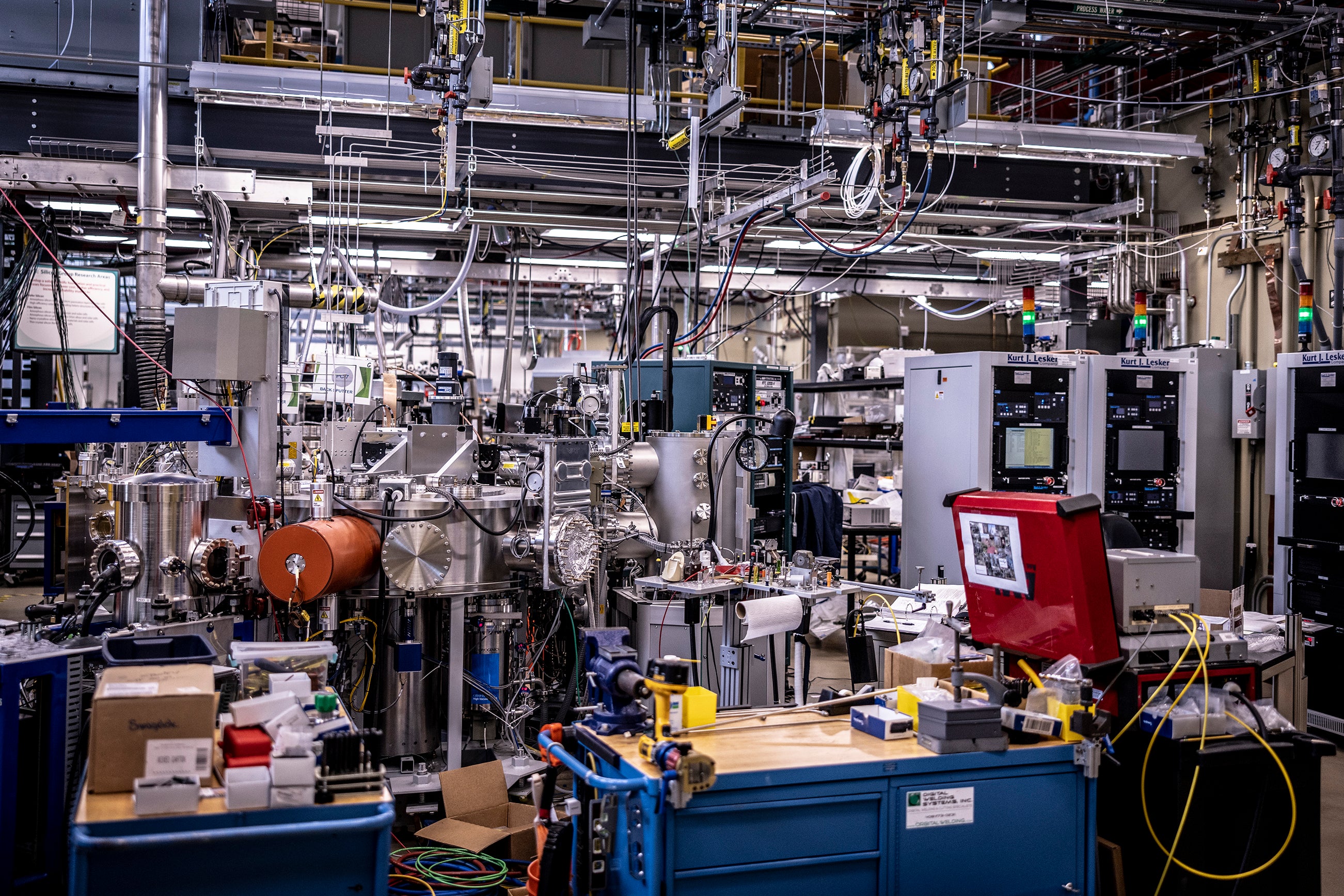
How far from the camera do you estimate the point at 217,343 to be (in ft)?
11.7

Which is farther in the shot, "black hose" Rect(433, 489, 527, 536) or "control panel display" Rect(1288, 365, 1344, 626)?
"control panel display" Rect(1288, 365, 1344, 626)

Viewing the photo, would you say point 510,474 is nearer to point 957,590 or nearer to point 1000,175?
point 957,590

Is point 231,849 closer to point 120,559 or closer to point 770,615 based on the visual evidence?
point 120,559

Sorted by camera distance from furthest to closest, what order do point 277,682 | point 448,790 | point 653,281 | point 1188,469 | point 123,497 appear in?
point 653,281 < point 1188,469 < point 448,790 < point 123,497 < point 277,682

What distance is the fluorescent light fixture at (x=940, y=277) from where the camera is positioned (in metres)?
8.67

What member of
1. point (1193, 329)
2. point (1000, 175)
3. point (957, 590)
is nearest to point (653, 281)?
point (1000, 175)

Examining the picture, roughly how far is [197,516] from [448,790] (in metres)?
1.28

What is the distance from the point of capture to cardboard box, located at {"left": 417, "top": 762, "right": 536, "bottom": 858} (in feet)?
11.3

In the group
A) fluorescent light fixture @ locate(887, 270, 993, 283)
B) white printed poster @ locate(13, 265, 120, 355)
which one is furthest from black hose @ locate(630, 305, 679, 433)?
fluorescent light fixture @ locate(887, 270, 993, 283)

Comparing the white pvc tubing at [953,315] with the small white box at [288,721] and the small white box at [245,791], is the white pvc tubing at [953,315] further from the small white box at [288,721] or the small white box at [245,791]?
the small white box at [245,791]

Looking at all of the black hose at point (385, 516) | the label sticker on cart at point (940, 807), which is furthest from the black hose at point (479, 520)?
the label sticker on cart at point (940, 807)

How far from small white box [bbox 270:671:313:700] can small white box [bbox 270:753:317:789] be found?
1.44 feet

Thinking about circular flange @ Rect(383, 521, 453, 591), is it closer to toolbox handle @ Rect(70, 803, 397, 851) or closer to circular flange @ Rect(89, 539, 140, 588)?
circular flange @ Rect(89, 539, 140, 588)

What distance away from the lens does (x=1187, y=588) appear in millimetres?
2826
